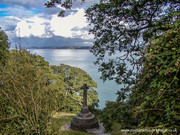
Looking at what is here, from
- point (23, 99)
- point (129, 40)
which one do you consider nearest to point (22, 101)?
point (23, 99)

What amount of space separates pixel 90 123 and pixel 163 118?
32.0ft

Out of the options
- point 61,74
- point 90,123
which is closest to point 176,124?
point 90,123

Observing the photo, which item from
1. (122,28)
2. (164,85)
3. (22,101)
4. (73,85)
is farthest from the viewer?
(73,85)

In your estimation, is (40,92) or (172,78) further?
(40,92)

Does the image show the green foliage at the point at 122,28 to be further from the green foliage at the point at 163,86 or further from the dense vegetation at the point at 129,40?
the green foliage at the point at 163,86

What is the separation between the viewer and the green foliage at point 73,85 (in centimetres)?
1814

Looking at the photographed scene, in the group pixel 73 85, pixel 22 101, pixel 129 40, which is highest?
pixel 129 40

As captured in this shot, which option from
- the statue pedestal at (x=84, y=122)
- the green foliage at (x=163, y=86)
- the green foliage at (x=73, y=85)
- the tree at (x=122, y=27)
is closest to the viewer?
the green foliage at (x=163, y=86)

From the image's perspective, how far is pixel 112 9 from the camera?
6.65 m

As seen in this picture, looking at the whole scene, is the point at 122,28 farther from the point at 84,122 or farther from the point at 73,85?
the point at 73,85

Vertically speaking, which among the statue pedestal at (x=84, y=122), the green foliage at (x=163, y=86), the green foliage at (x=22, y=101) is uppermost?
the green foliage at (x=163, y=86)

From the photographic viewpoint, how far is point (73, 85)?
18844 millimetres

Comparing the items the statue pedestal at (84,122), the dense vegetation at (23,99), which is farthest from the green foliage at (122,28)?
the statue pedestal at (84,122)

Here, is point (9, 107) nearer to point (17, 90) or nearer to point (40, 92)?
point (17, 90)
